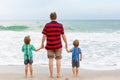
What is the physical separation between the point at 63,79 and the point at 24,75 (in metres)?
1.16

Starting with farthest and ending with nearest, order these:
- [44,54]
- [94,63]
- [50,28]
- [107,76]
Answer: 1. [44,54]
2. [94,63]
3. [107,76]
4. [50,28]

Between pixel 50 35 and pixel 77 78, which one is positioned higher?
pixel 50 35

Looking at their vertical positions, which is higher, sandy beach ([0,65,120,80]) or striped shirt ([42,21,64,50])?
striped shirt ([42,21,64,50])

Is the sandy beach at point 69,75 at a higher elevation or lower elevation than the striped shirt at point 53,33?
lower

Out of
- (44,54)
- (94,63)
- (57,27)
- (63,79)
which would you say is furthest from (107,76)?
(44,54)

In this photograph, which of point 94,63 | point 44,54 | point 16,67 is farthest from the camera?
point 44,54

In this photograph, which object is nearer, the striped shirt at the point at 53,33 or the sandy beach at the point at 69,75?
the striped shirt at the point at 53,33

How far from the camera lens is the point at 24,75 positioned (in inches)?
285

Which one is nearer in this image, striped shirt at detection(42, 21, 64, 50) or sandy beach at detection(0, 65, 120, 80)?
striped shirt at detection(42, 21, 64, 50)

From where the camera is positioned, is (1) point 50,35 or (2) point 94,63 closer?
(1) point 50,35

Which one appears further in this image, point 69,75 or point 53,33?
point 69,75

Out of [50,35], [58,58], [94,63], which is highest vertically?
[50,35]

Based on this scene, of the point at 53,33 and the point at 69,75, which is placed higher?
the point at 53,33

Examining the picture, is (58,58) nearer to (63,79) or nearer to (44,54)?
(63,79)
